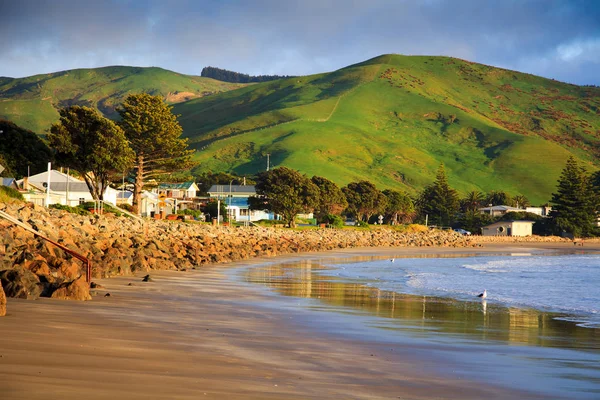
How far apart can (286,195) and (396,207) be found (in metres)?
45.3

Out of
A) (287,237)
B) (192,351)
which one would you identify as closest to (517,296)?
(192,351)

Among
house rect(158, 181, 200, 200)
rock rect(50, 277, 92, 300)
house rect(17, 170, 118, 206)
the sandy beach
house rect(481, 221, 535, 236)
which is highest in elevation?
house rect(158, 181, 200, 200)

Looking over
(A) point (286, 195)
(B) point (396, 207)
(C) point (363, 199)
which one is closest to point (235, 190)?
(C) point (363, 199)

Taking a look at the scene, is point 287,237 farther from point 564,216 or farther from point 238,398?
point 564,216

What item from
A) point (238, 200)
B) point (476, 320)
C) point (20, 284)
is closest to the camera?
point (20, 284)

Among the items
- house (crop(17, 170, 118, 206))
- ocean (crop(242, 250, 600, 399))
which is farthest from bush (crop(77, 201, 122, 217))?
ocean (crop(242, 250, 600, 399))

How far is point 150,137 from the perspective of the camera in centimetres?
7019

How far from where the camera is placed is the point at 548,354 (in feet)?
36.8

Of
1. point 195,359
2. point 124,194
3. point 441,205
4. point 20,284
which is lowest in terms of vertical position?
point 195,359

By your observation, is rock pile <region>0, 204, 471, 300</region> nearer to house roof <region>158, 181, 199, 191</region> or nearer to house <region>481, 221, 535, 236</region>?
house roof <region>158, 181, 199, 191</region>

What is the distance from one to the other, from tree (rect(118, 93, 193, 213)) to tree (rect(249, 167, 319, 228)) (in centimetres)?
2154

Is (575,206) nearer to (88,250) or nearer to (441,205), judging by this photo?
(441,205)

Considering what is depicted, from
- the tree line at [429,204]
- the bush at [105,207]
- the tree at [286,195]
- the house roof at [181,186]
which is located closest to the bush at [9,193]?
the bush at [105,207]

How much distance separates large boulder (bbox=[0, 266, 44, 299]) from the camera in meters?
13.1
